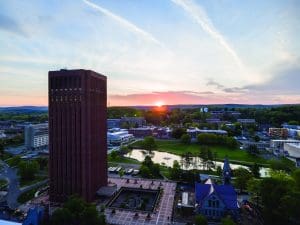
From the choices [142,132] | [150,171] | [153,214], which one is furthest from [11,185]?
[142,132]

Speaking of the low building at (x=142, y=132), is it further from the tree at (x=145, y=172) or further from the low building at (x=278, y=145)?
the tree at (x=145, y=172)

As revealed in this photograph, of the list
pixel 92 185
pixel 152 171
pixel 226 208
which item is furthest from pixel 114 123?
pixel 226 208

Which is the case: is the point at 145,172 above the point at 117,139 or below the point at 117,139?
below

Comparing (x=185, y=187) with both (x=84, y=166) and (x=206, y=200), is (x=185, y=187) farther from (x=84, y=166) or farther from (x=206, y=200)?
(x=84, y=166)

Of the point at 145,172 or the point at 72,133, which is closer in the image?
the point at 72,133

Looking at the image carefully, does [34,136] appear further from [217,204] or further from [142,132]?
[217,204]

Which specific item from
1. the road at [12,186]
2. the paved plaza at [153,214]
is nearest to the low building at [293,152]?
the paved plaza at [153,214]

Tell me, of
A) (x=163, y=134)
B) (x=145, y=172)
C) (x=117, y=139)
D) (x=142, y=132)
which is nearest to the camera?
(x=145, y=172)
